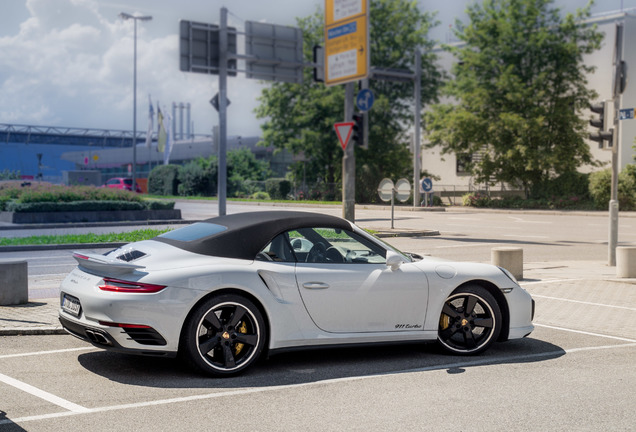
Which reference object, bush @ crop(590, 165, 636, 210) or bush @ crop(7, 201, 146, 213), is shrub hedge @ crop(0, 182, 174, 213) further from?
bush @ crop(590, 165, 636, 210)

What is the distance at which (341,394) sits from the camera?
570 centimetres

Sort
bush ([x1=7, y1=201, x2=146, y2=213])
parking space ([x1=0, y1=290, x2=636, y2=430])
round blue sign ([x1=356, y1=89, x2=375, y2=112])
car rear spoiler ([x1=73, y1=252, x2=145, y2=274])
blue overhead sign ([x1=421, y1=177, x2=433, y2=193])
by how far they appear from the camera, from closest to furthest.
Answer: parking space ([x1=0, y1=290, x2=636, y2=430])
car rear spoiler ([x1=73, y1=252, x2=145, y2=274])
round blue sign ([x1=356, y1=89, x2=375, y2=112])
bush ([x1=7, y1=201, x2=146, y2=213])
blue overhead sign ([x1=421, y1=177, x2=433, y2=193])

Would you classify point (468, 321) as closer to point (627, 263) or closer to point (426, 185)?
point (627, 263)

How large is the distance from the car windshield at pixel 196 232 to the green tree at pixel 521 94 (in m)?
38.3

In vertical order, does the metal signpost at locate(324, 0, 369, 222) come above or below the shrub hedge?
above

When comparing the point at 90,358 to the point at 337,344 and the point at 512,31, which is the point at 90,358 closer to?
the point at 337,344

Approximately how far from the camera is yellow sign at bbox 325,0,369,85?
65.8ft

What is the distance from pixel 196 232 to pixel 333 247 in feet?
3.88

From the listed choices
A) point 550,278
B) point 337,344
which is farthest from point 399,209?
point 337,344

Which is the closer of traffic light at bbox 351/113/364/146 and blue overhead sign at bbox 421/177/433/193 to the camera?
traffic light at bbox 351/113/364/146

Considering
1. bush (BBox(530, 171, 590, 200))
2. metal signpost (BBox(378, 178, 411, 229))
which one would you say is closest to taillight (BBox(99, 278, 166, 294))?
metal signpost (BBox(378, 178, 411, 229))

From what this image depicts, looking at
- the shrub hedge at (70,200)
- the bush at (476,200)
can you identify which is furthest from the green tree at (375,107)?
the shrub hedge at (70,200)

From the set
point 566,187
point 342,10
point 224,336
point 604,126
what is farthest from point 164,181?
point 224,336

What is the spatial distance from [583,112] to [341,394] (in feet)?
144
